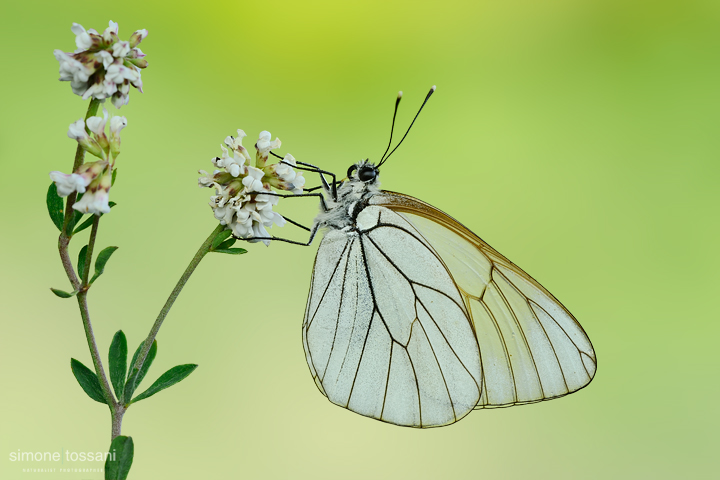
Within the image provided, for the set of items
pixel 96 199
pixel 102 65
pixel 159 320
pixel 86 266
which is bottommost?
pixel 159 320

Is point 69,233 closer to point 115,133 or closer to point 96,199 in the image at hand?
point 96,199

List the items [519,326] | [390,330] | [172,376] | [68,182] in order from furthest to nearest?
[519,326] < [390,330] < [172,376] < [68,182]

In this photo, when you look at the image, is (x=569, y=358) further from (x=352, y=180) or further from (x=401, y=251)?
Answer: (x=352, y=180)

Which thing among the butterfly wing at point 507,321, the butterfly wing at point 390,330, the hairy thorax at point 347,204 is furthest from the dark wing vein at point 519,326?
the hairy thorax at point 347,204

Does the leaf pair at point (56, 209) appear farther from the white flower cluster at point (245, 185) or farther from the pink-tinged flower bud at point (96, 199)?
the white flower cluster at point (245, 185)

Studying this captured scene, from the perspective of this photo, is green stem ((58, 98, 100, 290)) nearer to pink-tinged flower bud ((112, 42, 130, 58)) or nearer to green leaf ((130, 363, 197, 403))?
pink-tinged flower bud ((112, 42, 130, 58))

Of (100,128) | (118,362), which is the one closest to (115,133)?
(100,128)

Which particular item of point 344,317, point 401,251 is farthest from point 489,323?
point 344,317

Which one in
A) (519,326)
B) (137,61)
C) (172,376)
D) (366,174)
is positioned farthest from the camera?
(519,326)

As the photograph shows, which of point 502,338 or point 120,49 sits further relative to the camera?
point 502,338
